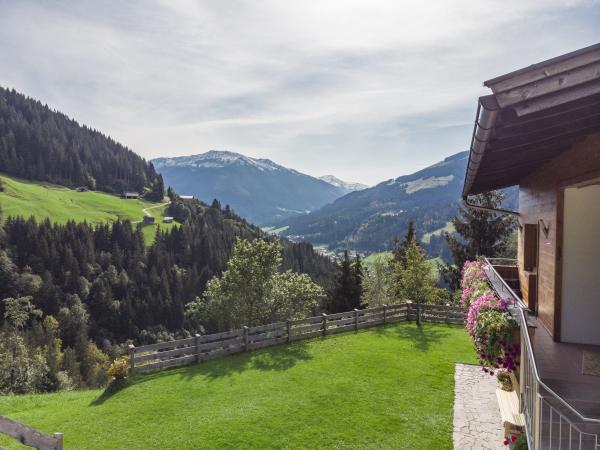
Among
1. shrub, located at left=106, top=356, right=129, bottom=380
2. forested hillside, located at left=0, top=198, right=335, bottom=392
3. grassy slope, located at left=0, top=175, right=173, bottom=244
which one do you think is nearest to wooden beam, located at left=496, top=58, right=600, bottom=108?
shrub, located at left=106, top=356, right=129, bottom=380

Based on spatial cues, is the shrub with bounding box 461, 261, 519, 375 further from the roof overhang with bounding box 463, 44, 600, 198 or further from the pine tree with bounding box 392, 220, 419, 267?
the pine tree with bounding box 392, 220, 419, 267

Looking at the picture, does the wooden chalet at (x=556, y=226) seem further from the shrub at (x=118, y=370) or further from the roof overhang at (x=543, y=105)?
the shrub at (x=118, y=370)

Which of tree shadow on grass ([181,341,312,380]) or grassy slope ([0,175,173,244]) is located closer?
tree shadow on grass ([181,341,312,380])

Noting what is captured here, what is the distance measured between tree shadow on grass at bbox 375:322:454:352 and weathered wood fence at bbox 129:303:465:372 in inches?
30.4

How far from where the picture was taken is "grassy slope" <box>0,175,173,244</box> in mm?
123600

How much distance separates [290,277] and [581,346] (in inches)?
898

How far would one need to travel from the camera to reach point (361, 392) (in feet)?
42.0

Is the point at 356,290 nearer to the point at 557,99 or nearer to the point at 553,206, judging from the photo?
the point at 553,206

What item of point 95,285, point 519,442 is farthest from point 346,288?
point 95,285

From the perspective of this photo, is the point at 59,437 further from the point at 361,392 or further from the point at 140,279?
the point at 140,279

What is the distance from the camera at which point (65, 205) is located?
5413 inches

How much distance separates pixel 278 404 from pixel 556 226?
892cm

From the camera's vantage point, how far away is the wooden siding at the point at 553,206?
20.7ft

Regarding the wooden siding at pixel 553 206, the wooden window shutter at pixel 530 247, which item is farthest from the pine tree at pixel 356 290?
the wooden siding at pixel 553 206
